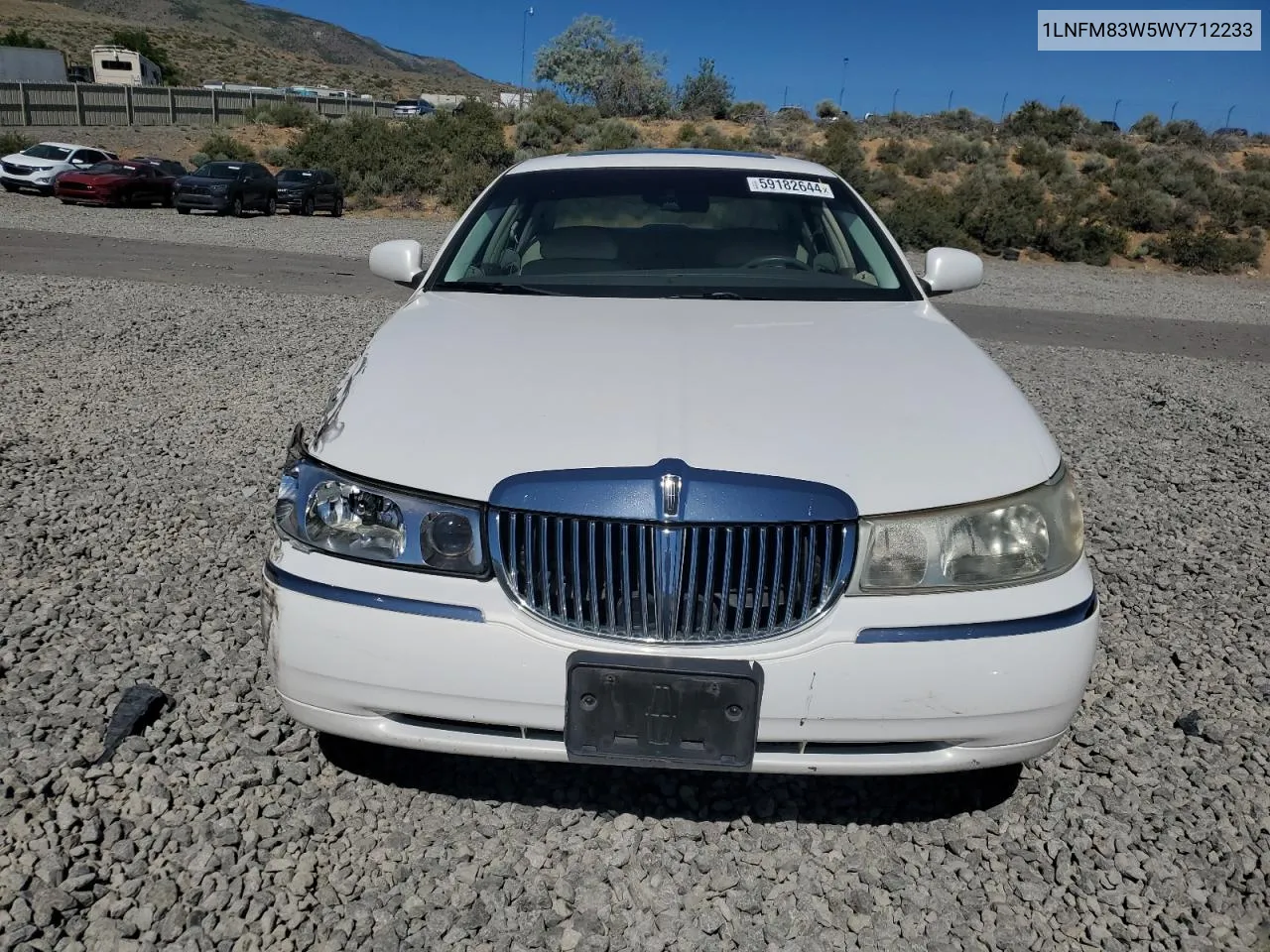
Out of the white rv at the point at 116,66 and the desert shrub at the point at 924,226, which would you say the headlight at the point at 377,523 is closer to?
the desert shrub at the point at 924,226

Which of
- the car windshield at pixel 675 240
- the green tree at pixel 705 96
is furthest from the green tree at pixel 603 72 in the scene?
the car windshield at pixel 675 240

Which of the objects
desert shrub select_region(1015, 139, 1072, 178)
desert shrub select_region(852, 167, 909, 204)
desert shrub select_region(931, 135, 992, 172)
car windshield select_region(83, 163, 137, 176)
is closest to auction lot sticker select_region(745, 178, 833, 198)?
car windshield select_region(83, 163, 137, 176)

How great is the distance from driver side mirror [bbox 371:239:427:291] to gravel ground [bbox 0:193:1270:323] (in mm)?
10625

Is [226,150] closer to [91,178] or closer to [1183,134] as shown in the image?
[91,178]

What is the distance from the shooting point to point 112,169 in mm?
23109

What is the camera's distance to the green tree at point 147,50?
69.4 m

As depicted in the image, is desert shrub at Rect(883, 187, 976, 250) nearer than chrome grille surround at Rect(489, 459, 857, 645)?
No

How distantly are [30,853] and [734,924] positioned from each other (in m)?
1.61

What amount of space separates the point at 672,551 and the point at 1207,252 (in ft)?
79.5

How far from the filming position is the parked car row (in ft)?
71.3

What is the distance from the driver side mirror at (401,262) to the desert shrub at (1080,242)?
21808mm

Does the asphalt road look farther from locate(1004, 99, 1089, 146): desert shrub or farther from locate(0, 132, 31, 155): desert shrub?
locate(1004, 99, 1089, 146): desert shrub

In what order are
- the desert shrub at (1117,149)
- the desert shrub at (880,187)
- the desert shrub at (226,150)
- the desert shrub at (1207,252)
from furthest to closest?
the desert shrub at (226,150)
the desert shrub at (1117,149)
the desert shrub at (880,187)
the desert shrub at (1207,252)

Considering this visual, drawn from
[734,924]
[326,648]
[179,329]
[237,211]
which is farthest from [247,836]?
[237,211]
